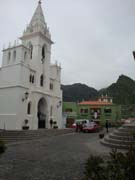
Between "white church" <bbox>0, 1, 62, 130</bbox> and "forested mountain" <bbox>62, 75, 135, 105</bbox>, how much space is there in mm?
48809

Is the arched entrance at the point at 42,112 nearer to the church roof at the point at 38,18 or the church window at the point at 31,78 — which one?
the church window at the point at 31,78

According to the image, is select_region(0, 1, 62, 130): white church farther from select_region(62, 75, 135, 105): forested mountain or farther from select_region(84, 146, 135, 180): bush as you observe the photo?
select_region(62, 75, 135, 105): forested mountain

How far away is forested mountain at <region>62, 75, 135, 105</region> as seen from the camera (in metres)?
82.2

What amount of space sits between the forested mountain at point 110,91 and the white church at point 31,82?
48.8 m

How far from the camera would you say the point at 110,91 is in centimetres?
9500

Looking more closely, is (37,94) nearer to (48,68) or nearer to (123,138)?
(48,68)

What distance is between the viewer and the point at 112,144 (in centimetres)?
1420

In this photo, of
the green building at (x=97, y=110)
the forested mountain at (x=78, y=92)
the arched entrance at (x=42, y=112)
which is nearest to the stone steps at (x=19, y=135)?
the arched entrance at (x=42, y=112)

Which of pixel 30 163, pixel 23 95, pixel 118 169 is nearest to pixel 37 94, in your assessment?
pixel 23 95

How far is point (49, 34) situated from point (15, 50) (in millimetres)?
8284

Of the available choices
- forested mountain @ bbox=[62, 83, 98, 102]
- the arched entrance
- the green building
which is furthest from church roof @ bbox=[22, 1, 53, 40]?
forested mountain @ bbox=[62, 83, 98, 102]

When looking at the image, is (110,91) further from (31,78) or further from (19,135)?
(19,135)

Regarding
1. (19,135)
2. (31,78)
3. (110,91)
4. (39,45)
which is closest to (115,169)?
(19,135)

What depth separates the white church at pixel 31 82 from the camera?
90.1 ft
